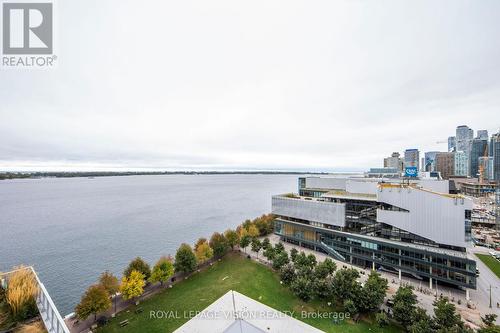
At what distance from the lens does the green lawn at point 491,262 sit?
158 ft

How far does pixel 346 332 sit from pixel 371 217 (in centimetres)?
2853

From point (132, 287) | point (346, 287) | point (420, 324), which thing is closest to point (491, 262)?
point (420, 324)

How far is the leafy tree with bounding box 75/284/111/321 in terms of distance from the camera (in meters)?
31.5

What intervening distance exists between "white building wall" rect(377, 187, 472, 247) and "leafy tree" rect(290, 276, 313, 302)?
2401cm

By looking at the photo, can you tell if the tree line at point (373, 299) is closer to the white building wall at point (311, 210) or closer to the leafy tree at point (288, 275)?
the leafy tree at point (288, 275)

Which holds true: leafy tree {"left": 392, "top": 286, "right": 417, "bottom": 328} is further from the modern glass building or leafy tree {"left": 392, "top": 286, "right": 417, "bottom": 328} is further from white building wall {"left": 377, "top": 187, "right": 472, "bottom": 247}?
white building wall {"left": 377, "top": 187, "right": 472, "bottom": 247}

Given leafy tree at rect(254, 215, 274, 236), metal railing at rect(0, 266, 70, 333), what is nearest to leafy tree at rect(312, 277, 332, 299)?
metal railing at rect(0, 266, 70, 333)

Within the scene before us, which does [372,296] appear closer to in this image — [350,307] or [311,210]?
[350,307]

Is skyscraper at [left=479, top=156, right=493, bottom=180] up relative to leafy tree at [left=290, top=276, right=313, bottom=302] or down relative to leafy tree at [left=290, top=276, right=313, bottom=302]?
up

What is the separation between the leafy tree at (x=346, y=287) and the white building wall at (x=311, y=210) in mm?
19011

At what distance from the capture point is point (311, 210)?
A: 60.2 m

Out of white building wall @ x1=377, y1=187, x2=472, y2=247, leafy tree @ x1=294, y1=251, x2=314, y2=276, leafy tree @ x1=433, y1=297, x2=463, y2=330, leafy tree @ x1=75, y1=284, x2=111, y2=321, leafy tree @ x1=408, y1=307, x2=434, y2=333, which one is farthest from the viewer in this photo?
leafy tree @ x1=294, y1=251, x2=314, y2=276

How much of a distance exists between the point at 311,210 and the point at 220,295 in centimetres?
3179

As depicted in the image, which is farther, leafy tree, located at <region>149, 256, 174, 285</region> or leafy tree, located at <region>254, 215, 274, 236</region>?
leafy tree, located at <region>254, 215, 274, 236</region>
